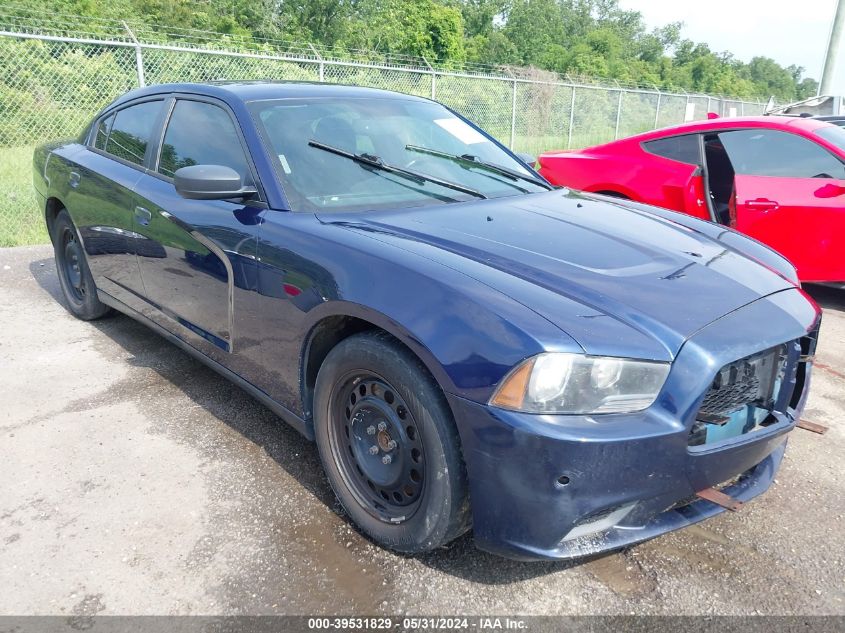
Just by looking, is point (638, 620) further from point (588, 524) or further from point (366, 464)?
point (366, 464)

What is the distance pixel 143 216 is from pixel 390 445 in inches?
77.3

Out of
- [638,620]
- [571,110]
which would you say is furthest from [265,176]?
[571,110]

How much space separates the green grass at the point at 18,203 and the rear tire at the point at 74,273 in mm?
2774

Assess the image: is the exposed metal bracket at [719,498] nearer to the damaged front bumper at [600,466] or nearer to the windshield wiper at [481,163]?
the damaged front bumper at [600,466]

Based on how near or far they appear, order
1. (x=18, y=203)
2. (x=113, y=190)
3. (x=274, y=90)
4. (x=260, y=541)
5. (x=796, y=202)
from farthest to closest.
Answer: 1. (x=18, y=203)
2. (x=796, y=202)
3. (x=113, y=190)
4. (x=274, y=90)
5. (x=260, y=541)

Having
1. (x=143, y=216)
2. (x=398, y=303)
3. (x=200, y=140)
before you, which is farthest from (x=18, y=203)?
(x=398, y=303)

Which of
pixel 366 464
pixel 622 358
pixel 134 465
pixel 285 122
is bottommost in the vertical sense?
pixel 134 465

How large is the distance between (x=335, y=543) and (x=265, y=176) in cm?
147

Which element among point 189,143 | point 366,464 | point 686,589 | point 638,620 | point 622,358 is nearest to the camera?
point 622,358

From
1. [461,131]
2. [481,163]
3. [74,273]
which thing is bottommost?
[74,273]

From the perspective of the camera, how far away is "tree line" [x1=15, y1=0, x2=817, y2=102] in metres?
29.1

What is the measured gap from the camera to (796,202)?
4.69 m

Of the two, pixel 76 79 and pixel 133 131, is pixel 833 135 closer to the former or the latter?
pixel 133 131

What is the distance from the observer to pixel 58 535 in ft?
7.72
